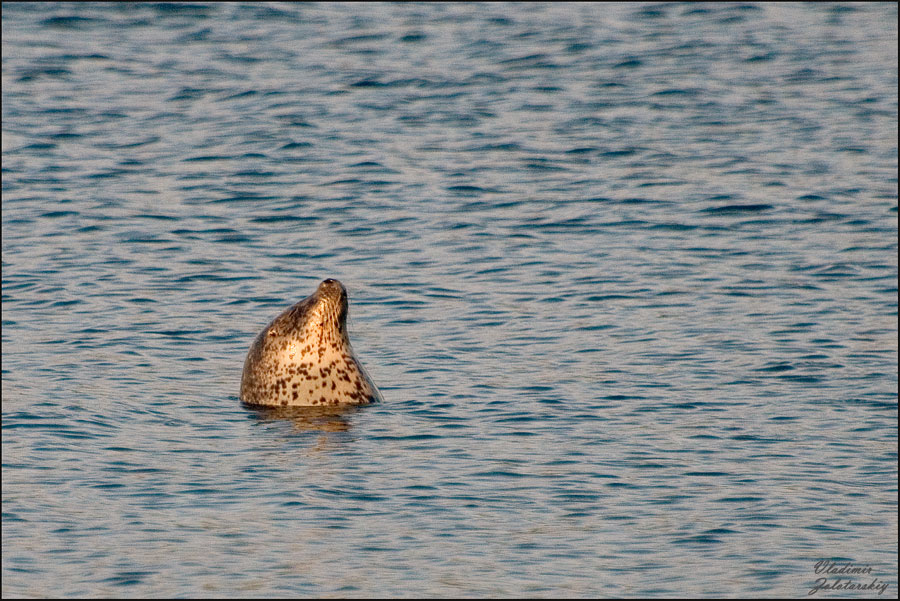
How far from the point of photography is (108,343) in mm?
19172

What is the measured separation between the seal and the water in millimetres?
435

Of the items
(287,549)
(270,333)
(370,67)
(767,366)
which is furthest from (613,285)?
(370,67)

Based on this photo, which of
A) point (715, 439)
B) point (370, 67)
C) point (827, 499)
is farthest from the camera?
point (370, 67)

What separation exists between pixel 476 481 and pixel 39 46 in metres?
26.8

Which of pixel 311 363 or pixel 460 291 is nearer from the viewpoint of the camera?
pixel 311 363

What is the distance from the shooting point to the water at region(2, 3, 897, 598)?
12555mm

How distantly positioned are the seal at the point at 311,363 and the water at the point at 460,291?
1.43 ft

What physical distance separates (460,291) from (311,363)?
4829mm

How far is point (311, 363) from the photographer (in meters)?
17.0

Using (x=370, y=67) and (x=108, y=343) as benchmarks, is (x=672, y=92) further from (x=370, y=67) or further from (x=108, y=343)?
(x=108, y=343)

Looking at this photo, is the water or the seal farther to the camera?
the seal

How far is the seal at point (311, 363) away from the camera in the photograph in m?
16.9

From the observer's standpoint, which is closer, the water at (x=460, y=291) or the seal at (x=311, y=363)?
the water at (x=460, y=291)

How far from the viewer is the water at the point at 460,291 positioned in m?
12.6
